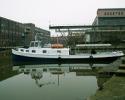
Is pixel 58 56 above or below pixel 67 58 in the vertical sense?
above

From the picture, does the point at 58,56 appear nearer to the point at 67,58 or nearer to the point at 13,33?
the point at 67,58

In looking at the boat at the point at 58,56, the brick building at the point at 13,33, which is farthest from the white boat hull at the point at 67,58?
the brick building at the point at 13,33

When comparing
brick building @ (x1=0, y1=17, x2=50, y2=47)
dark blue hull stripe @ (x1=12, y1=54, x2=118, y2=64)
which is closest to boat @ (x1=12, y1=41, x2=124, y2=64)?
dark blue hull stripe @ (x1=12, y1=54, x2=118, y2=64)

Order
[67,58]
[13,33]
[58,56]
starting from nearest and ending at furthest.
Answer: [58,56], [67,58], [13,33]

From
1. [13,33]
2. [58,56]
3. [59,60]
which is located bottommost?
[59,60]

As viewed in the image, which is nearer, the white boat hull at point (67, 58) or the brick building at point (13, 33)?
the white boat hull at point (67, 58)

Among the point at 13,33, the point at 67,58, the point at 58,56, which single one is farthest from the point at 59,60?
the point at 13,33

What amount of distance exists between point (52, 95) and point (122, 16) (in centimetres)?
8310

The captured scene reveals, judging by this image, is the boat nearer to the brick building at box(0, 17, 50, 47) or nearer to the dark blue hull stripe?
the dark blue hull stripe

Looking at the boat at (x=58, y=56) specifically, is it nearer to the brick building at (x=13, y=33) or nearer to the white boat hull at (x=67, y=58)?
the white boat hull at (x=67, y=58)

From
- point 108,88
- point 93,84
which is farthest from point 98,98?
point 93,84

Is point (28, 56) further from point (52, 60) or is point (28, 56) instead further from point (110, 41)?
point (110, 41)

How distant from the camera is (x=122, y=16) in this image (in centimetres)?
9306

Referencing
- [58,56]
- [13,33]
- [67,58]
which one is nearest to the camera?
[58,56]
